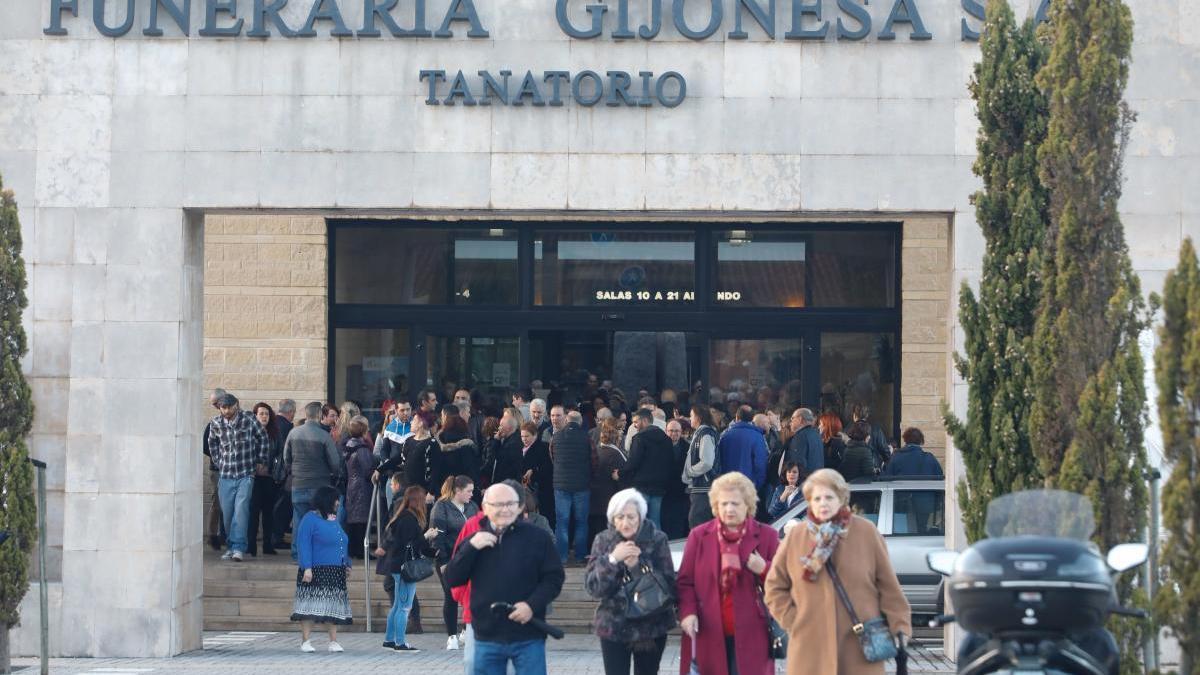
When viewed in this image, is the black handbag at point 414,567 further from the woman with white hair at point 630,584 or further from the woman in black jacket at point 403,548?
Answer: the woman with white hair at point 630,584

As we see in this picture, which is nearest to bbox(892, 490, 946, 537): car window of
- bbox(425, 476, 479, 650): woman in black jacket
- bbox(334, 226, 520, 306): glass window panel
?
bbox(425, 476, 479, 650): woman in black jacket

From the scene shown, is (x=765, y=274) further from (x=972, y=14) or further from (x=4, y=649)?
(x=4, y=649)

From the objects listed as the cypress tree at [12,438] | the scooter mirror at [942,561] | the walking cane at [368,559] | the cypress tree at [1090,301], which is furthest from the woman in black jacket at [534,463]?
the scooter mirror at [942,561]

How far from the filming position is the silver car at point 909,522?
17328mm

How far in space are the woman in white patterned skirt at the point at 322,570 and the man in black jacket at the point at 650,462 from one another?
3.67 m

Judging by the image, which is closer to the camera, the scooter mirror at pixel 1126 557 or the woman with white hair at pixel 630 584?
the scooter mirror at pixel 1126 557

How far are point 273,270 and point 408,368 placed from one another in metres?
2.18

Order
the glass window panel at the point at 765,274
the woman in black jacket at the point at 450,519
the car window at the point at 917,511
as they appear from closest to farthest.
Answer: the woman in black jacket at the point at 450,519 < the car window at the point at 917,511 < the glass window panel at the point at 765,274

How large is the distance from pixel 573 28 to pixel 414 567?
5029 mm

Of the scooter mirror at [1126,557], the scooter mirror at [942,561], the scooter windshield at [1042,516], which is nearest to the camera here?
the scooter mirror at [1126,557]

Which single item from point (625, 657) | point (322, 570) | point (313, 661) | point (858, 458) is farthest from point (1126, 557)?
point (858, 458)

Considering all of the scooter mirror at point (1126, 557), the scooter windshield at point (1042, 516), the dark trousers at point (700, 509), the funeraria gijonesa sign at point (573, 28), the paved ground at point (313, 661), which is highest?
the funeraria gijonesa sign at point (573, 28)

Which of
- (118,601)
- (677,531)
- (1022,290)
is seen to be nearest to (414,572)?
(118,601)

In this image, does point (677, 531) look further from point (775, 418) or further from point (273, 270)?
point (273, 270)
